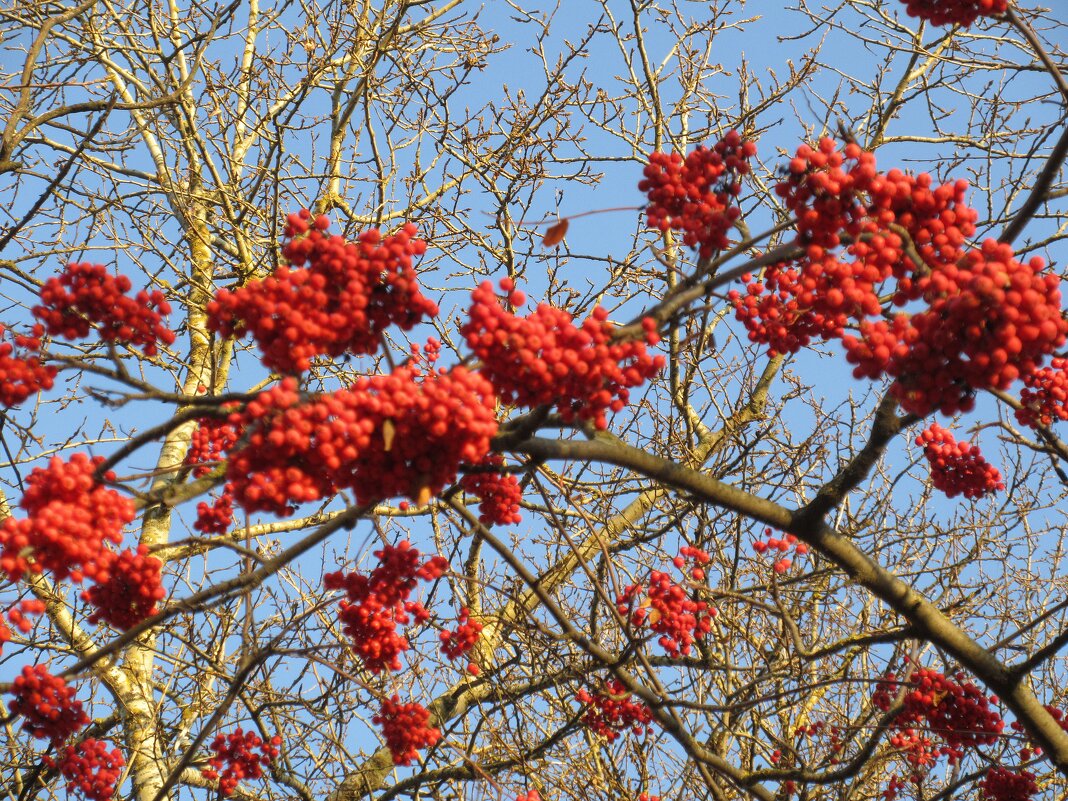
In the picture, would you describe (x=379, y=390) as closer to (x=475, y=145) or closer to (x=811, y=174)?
(x=811, y=174)

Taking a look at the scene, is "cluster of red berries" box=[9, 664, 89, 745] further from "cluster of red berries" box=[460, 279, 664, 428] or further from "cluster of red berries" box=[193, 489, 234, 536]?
"cluster of red berries" box=[460, 279, 664, 428]

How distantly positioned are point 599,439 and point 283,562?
1056mm

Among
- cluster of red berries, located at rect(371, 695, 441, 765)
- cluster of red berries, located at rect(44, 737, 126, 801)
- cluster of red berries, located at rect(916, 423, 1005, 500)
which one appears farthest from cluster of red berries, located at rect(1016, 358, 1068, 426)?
cluster of red berries, located at rect(44, 737, 126, 801)

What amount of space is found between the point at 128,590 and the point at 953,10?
3554mm

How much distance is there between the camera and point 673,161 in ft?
10.4

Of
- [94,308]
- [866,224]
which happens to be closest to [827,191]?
[866,224]

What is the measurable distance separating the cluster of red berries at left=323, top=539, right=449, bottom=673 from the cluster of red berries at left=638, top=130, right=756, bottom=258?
167 cm

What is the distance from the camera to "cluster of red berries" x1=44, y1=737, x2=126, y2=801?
4910 mm

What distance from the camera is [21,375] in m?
2.91

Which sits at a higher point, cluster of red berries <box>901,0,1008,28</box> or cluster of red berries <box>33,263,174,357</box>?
cluster of red berries <box>901,0,1008,28</box>

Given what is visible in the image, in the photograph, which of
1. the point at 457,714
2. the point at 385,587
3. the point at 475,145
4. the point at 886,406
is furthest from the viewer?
the point at 475,145

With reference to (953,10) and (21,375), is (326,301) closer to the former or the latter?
(21,375)

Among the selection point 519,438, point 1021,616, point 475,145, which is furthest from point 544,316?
point 1021,616

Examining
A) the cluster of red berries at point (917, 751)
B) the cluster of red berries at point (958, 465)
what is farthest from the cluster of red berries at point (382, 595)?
the cluster of red berries at point (917, 751)
